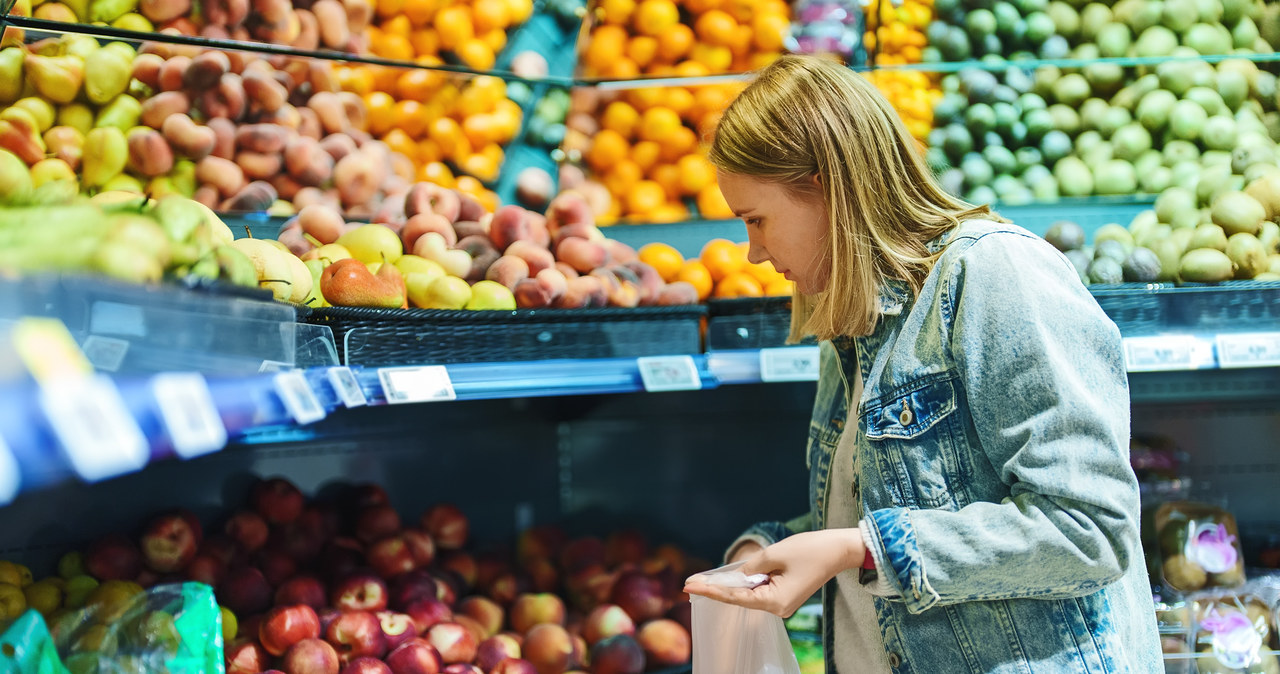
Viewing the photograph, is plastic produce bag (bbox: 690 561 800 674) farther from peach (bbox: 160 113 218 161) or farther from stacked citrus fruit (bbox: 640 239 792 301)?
peach (bbox: 160 113 218 161)

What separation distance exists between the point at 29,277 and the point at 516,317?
36.0 inches

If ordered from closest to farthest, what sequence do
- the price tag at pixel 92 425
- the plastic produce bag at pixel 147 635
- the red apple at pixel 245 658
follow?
the price tag at pixel 92 425 → the plastic produce bag at pixel 147 635 → the red apple at pixel 245 658

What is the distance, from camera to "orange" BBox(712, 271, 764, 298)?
1919 millimetres

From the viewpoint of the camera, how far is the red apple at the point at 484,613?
70.8 inches

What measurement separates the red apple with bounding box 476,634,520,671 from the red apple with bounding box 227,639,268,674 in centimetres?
37

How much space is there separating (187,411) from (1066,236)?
1779mm

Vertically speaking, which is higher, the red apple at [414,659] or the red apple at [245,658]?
the red apple at [245,658]

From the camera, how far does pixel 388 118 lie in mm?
1953

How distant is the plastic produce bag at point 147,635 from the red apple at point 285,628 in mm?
224

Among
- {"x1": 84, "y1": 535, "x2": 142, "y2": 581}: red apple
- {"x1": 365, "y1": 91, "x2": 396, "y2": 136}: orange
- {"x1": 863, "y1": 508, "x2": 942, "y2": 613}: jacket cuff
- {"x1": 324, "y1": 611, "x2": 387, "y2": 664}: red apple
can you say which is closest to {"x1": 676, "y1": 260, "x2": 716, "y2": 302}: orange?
{"x1": 365, "y1": 91, "x2": 396, "y2": 136}: orange

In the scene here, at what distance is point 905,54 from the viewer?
2381 millimetres

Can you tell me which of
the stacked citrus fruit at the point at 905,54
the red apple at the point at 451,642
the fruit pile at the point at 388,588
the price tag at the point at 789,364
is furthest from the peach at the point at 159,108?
the stacked citrus fruit at the point at 905,54

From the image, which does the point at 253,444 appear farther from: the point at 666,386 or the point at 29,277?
the point at 29,277

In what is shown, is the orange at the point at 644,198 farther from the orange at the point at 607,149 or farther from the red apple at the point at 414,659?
the red apple at the point at 414,659
